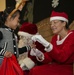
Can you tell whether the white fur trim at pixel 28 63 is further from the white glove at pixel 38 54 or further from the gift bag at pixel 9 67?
the gift bag at pixel 9 67

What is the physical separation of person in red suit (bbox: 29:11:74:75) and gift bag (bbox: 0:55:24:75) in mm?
266

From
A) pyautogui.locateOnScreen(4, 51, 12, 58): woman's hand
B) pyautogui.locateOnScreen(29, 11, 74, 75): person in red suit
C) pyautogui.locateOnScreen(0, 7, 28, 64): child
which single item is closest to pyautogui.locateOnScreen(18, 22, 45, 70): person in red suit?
pyautogui.locateOnScreen(29, 11, 74, 75): person in red suit

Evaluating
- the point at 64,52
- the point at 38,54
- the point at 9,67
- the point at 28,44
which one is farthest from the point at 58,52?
the point at 28,44

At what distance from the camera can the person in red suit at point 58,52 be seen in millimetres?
2133

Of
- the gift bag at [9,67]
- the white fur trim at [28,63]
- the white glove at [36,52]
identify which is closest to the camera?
the gift bag at [9,67]

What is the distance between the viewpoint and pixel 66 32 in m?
2.35

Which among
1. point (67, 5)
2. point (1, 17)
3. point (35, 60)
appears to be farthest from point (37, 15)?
point (1, 17)

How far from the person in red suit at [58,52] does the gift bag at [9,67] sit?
0.27 meters

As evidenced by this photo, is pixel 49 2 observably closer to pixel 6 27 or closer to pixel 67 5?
pixel 67 5

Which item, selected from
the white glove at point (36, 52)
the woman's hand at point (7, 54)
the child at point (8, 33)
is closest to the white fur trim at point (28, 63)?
the white glove at point (36, 52)

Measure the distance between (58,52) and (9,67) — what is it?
1.46ft

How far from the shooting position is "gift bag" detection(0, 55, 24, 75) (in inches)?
77.8

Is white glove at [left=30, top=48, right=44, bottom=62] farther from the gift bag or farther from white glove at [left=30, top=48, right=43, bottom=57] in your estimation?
the gift bag

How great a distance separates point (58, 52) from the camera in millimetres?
2131
